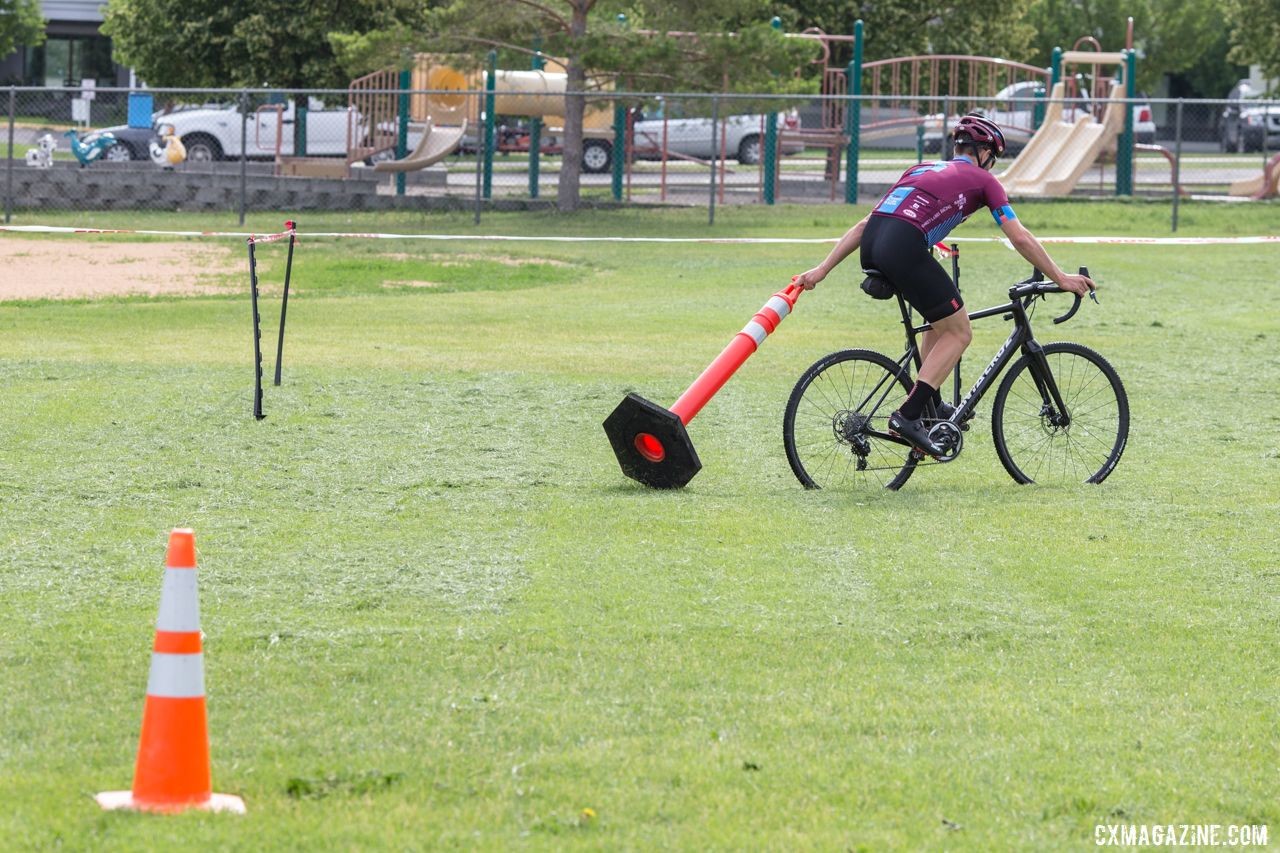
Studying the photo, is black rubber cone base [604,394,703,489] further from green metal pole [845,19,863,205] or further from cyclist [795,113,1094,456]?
green metal pole [845,19,863,205]

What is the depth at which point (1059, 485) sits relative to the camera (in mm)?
8938

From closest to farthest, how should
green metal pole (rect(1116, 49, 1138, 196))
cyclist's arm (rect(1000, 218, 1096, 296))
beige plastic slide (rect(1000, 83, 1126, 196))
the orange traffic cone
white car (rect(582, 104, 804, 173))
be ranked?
the orange traffic cone, cyclist's arm (rect(1000, 218, 1096, 296)), beige plastic slide (rect(1000, 83, 1126, 196)), green metal pole (rect(1116, 49, 1138, 196)), white car (rect(582, 104, 804, 173))

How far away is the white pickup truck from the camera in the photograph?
39.1m

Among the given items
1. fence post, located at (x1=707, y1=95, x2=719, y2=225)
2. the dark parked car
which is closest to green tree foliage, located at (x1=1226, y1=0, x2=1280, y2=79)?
the dark parked car

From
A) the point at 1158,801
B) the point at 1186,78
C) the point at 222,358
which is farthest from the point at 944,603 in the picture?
the point at 1186,78

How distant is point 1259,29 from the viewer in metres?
46.8

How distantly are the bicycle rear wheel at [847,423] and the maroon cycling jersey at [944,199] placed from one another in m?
0.66

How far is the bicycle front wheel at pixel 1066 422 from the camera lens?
8906mm

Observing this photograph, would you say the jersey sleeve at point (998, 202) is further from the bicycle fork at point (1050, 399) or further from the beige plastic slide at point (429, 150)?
the beige plastic slide at point (429, 150)

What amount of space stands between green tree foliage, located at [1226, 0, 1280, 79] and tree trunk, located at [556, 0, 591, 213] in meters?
23.6

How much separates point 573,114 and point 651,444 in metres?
20.0

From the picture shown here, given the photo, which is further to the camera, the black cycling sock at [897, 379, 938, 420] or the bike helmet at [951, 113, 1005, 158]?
the black cycling sock at [897, 379, 938, 420]

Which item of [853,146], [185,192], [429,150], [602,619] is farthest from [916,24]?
→ [602,619]

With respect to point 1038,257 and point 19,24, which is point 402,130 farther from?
point 19,24
